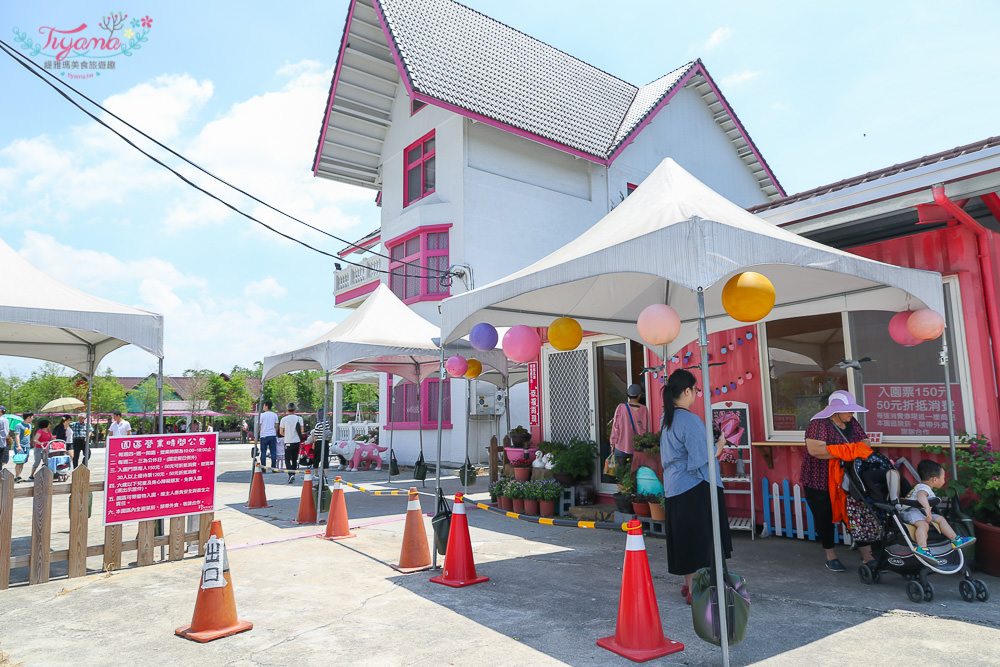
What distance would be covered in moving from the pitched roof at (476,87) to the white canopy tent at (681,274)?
34.1ft

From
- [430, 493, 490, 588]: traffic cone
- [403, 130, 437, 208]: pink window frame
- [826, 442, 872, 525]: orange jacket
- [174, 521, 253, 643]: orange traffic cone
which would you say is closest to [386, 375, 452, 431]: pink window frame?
[403, 130, 437, 208]: pink window frame

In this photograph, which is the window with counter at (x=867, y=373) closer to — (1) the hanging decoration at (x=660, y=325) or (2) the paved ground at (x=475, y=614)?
(2) the paved ground at (x=475, y=614)

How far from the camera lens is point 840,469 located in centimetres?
586

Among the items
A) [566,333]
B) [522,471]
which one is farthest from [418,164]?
[566,333]

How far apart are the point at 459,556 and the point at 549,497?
3.87m

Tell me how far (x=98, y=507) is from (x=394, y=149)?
1330 cm

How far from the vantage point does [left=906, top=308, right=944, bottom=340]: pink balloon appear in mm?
5320

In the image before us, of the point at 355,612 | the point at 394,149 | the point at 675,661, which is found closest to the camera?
the point at 675,661

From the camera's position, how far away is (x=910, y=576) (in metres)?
5.11

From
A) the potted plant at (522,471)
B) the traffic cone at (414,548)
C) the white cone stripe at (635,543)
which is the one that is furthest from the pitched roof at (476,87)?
the white cone stripe at (635,543)

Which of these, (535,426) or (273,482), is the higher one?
(535,426)

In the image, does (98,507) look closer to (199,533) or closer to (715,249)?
(199,533)

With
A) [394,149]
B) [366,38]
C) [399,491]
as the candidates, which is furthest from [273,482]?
[366,38]

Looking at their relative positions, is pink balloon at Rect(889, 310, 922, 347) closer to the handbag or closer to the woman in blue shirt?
the woman in blue shirt
